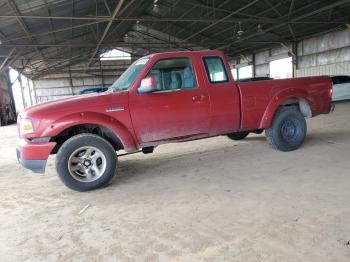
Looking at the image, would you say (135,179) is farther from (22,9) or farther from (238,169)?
(22,9)

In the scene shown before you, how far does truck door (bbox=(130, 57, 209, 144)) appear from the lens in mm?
4398

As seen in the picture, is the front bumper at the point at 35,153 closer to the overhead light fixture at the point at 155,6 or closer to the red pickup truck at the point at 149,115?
the red pickup truck at the point at 149,115

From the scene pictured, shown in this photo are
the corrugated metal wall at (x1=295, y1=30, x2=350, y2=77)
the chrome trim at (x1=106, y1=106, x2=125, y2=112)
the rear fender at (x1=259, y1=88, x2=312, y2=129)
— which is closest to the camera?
the chrome trim at (x1=106, y1=106, x2=125, y2=112)

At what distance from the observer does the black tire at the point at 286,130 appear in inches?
218

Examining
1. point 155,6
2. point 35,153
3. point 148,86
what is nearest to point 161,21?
point 155,6

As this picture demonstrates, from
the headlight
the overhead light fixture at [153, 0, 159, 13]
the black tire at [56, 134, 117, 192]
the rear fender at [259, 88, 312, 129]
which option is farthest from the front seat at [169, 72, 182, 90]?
the overhead light fixture at [153, 0, 159, 13]

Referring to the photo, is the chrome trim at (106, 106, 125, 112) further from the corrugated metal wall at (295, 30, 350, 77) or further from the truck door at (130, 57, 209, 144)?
the corrugated metal wall at (295, 30, 350, 77)

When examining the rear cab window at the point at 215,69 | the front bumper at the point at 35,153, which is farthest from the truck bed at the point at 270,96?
the front bumper at the point at 35,153

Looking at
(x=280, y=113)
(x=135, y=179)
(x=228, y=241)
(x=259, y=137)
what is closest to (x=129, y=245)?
(x=228, y=241)

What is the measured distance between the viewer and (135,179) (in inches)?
185

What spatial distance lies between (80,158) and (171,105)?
5.04 feet

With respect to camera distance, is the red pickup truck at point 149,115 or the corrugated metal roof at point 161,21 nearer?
the red pickup truck at point 149,115

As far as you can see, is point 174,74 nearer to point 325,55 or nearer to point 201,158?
point 201,158

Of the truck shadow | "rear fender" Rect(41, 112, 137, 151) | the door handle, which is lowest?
the truck shadow
